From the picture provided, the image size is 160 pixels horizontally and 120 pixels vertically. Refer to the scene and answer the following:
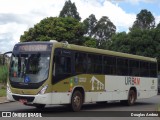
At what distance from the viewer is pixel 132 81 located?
24391 millimetres

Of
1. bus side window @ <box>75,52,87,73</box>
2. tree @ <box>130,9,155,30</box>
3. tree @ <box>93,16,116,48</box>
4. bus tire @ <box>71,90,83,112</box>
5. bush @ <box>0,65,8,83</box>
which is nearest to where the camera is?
bus tire @ <box>71,90,83,112</box>

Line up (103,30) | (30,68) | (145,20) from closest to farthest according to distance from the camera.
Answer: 1. (30,68)
2. (145,20)
3. (103,30)

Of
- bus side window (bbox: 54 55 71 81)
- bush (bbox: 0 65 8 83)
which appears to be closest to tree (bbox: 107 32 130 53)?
bush (bbox: 0 65 8 83)

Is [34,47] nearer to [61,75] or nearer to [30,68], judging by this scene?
[30,68]

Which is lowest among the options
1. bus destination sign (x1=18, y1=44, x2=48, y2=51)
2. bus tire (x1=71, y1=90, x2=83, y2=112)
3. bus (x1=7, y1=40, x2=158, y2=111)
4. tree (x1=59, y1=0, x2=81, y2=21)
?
bus tire (x1=71, y1=90, x2=83, y2=112)

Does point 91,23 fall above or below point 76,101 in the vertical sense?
above

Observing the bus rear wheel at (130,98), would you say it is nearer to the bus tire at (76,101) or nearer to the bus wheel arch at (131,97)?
the bus wheel arch at (131,97)

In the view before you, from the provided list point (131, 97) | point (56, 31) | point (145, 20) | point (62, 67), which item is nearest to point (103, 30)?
point (145, 20)

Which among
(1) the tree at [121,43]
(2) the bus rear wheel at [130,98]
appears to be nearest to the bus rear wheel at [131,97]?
(2) the bus rear wheel at [130,98]

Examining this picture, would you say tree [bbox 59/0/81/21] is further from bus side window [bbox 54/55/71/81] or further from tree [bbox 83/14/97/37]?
bus side window [bbox 54/55/71/81]

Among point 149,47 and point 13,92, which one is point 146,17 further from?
point 13,92

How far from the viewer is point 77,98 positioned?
61.2 ft

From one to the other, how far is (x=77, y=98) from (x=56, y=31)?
114 ft

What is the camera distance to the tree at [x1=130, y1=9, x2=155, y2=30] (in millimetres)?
77181
